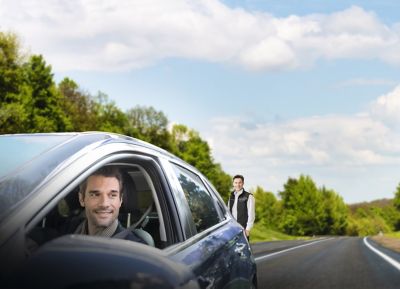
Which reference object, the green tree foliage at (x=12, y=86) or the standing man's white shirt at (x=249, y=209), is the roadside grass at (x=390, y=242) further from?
the green tree foliage at (x=12, y=86)

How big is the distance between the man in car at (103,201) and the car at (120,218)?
85mm

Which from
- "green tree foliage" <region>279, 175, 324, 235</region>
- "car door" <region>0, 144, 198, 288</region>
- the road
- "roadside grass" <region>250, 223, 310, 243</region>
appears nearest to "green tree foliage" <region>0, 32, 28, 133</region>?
"roadside grass" <region>250, 223, 310, 243</region>

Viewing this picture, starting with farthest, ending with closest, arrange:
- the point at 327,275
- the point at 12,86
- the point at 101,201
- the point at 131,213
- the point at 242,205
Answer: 1. the point at 12,86
2. the point at 242,205
3. the point at 327,275
4. the point at 131,213
5. the point at 101,201

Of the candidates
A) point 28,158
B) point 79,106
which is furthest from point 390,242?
point 79,106

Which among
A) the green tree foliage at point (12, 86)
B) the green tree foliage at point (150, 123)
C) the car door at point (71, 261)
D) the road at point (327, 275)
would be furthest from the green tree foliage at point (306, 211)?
the car door at point (71, 261)

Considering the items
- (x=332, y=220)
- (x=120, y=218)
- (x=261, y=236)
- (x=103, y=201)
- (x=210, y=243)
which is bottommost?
(x=332, y=220)

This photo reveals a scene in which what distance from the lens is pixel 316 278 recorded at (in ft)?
42.2

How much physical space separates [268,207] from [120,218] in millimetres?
157037

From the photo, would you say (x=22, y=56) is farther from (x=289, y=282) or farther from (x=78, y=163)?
(x=78, y=163)

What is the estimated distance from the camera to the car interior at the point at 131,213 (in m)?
3.33

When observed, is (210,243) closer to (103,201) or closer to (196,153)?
(103,201)

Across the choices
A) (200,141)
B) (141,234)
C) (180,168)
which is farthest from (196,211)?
(200,141)

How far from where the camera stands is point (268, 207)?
159625mm

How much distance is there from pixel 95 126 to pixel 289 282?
6428cm
